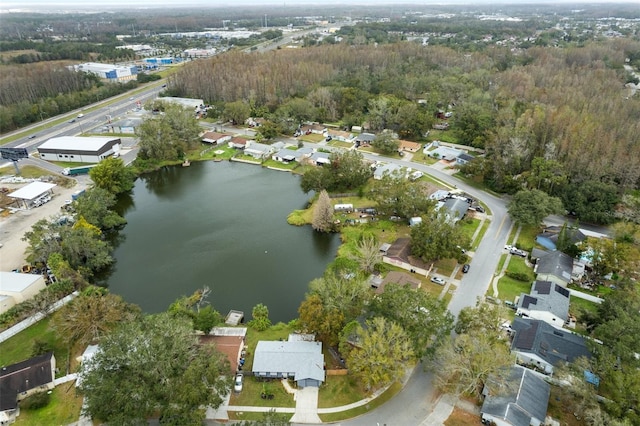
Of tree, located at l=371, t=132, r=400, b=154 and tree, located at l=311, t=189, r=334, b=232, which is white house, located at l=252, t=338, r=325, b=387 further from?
tree, located at l=371, t=132, r=400, b=154

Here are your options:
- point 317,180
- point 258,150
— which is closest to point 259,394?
point 317,180

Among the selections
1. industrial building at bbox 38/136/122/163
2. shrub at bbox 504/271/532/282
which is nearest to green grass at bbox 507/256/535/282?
shrub at bbox 504/271/532/282

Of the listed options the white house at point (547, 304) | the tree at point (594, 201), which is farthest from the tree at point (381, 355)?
the tree at point (594, 201)

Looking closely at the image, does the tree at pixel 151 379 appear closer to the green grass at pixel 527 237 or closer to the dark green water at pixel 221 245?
the dark green water at pixel 221 245

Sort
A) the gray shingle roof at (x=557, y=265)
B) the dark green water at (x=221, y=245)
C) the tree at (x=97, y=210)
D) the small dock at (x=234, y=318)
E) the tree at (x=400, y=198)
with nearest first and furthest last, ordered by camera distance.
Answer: the small dock at (x=234, y=318)
the gray shingle roof at (x=557, y=265)
the dark green water at (x=221, y=245)
the tree at (x=97, y=210)
the tree at (x=400, y=198)

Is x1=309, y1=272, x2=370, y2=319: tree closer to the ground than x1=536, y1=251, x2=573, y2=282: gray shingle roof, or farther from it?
farther from it

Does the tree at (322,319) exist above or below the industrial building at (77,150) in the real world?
below
